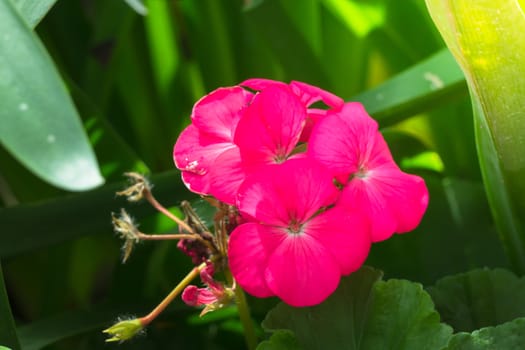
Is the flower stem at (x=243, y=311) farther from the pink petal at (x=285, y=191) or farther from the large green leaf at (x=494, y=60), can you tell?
the large green leaf at (x=494, y=60)

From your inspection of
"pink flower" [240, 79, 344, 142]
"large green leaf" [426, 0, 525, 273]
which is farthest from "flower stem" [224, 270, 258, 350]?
"large green leaf" [426, 0, 525, 273]

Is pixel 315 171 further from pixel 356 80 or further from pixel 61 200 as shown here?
pixel 356 80

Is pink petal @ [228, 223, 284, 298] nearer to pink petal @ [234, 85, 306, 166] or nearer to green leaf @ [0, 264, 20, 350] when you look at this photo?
pink petal @ [234, 85, 306, 166]

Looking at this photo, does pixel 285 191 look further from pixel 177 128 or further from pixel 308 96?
pixel 177 128

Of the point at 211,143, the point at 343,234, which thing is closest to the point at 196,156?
the point at 211,143

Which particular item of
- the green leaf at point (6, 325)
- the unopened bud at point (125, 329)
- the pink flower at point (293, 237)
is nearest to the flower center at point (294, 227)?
the pink flower at point (293, 237)

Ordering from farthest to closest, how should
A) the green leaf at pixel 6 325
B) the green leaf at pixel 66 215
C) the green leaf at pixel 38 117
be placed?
1. the green leaf at pixel 66 215
2. the green leaf at pixel 6 325
3. the green leaf at pixel 38 117

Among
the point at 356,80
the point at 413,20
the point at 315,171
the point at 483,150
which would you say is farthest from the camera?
the point at 356,80

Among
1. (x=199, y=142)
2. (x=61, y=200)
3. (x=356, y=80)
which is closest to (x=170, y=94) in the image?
(x=356, y=80)
